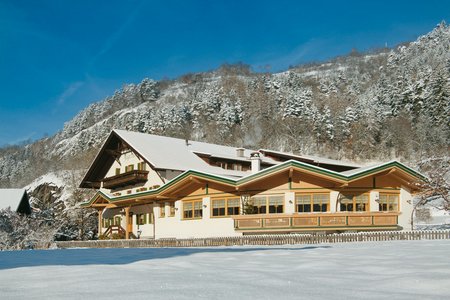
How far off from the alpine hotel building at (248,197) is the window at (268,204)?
0.20 ft

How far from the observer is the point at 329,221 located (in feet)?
85.6

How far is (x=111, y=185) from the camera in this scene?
41.9m

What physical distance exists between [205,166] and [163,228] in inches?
249

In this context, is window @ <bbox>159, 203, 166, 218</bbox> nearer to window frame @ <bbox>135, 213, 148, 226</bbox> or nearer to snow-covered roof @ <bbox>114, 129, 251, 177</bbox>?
window frame @ <bbox>135, 213, 148, 226</bbox>

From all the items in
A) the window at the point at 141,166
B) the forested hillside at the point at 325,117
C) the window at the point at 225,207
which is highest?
the forested hillside at the point at 325,117

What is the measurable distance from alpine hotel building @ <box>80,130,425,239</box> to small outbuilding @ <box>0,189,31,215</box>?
40.0 feet

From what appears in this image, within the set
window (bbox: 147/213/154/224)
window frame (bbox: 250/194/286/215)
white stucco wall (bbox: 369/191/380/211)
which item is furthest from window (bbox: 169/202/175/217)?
white stucco wall (bbox: 369/191/380/211)

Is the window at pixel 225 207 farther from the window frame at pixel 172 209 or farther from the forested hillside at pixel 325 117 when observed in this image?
the forested hillside at pixel 325 117

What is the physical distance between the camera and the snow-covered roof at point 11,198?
47791mm

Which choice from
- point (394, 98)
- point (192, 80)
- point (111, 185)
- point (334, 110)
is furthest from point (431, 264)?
point (192, 80)

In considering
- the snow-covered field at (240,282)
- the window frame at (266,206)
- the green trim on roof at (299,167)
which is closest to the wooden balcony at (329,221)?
the window frame at (266,206)

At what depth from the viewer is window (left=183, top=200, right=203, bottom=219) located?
31.5 m

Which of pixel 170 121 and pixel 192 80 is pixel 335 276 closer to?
pixel 170 121

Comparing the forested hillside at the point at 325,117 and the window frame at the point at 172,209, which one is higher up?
the forested hillside at the point at 325,117
